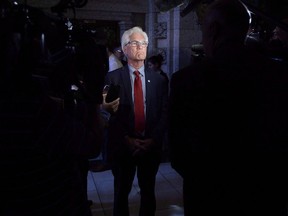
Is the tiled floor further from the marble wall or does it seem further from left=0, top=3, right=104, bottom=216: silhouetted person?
the marble wall

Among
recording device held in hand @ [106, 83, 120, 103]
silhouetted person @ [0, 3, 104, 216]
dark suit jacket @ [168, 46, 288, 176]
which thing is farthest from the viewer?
recording device held in hand @ [106, 83, 120, 103]

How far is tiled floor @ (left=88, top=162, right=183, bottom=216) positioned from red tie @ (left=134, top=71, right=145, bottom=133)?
3.32 ft

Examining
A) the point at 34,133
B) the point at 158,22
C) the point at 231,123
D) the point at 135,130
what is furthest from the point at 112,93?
the point at 158,22

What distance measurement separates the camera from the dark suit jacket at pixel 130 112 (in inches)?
112

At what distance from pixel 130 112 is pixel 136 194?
1.34m

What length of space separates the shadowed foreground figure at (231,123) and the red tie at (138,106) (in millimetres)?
1089

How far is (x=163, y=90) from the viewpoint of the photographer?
2.99m

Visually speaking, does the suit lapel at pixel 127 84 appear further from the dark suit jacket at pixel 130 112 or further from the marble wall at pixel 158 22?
the marble wall at pixel 158 22

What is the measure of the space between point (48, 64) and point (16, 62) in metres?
0.13

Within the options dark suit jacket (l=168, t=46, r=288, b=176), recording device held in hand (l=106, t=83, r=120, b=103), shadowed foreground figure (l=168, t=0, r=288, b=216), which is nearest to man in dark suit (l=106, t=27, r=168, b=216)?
recording device held in hand (l=106, t=83, r=120, b=103)

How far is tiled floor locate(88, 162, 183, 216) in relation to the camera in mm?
3420

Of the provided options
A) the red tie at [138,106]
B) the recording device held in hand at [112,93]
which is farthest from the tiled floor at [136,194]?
the recording device held in hand at [112,93]

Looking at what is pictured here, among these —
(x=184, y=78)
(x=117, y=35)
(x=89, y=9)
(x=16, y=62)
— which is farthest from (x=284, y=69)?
(x=117, y=35)

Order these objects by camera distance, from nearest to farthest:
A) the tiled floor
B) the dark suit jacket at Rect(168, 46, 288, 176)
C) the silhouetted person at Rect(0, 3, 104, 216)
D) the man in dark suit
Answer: the silhouetted person at Rect(0, 3, 104, 216) < the dark suit jacket at Rect(168, 46, 288, 176) < the man in dark suit < the tiled floor
